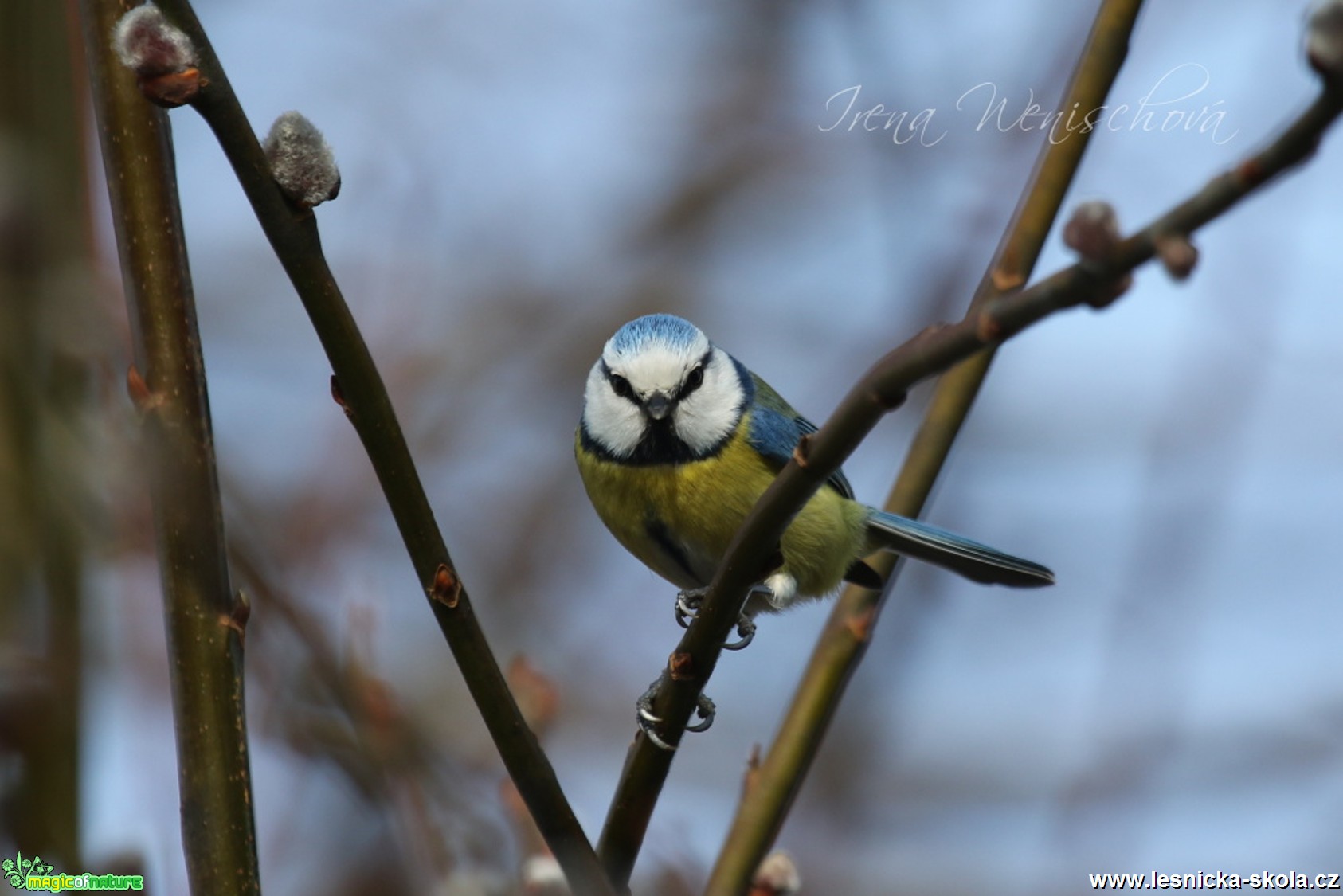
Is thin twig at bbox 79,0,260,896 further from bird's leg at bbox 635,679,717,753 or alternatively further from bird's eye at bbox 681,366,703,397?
bird's eye at bbox 681,366,703,397

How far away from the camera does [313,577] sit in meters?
2.54

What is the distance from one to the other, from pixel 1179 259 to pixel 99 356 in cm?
148

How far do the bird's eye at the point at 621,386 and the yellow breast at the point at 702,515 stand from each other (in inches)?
5.4

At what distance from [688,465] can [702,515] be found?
0.10 meters

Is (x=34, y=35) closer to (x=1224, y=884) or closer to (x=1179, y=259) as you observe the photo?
(x=1179, y=259)

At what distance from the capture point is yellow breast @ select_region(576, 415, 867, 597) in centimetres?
238

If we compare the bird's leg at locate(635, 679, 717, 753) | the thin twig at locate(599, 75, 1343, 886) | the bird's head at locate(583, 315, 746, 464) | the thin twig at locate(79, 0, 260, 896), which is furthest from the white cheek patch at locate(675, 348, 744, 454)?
the thin twig at locate(79, 0, 260, 896)

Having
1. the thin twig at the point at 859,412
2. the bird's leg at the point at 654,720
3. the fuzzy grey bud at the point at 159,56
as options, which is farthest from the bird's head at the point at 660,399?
the fuzzy grey bud at the point at 159,56

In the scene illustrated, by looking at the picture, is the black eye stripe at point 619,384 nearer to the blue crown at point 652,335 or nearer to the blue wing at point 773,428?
the blue crown at point 652,335

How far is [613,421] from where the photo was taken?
8.13 feet

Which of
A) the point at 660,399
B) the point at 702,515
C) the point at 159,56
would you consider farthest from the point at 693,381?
the point at 159,56

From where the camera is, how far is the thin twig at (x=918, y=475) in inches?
61.7

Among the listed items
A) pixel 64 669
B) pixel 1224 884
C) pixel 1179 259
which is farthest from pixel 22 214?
pixel 1224 884

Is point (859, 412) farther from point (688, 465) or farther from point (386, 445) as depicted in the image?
point (688, 465)
